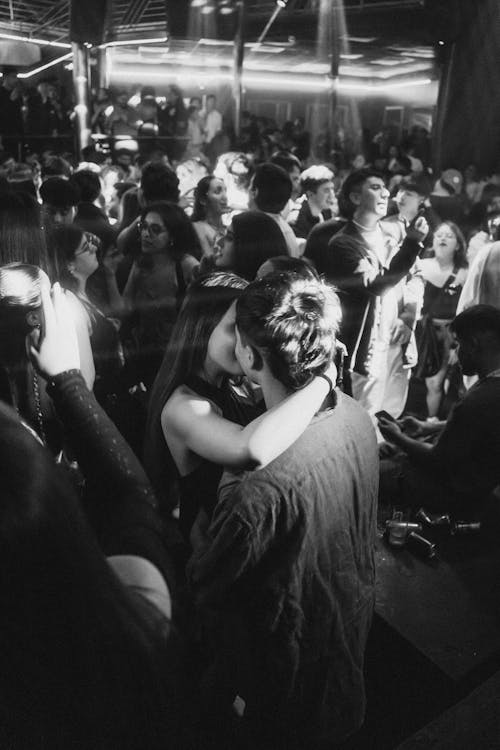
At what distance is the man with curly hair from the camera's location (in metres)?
1.36

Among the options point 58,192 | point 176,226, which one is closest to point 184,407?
point 176,226

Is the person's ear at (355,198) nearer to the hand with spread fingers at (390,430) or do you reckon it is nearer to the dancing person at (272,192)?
the dancing person at (272,192)

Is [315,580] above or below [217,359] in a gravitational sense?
below

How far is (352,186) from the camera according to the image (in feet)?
12.5

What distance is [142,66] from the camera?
56.4ft

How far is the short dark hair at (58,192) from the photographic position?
3.83 metres

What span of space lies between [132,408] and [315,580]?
6.80 feet

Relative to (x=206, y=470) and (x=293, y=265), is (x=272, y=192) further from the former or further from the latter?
(x=206, y=470)

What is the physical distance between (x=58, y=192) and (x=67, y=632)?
3.61 meters

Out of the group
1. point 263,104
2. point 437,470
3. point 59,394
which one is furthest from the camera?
point 263,104

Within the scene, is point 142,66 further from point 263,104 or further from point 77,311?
point 77,311

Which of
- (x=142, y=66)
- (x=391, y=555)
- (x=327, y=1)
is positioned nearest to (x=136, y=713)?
(x=391, y=555)

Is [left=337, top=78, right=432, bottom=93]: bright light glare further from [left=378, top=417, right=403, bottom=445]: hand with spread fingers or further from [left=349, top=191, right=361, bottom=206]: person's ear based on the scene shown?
[left=378, top=417, right=403, bottom=445]: hand with spread fingers

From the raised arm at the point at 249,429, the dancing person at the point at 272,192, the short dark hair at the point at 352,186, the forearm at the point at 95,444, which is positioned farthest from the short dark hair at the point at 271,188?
the forearm at the point at 95,444
